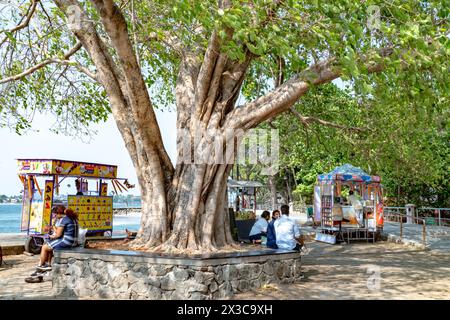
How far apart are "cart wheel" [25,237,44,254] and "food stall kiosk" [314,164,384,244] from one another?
959 centimetres

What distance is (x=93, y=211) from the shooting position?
1391 centimetres

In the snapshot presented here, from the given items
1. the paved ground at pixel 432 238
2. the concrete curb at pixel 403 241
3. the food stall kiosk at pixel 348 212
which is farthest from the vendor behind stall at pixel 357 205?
the paved ground at pixel 432 238

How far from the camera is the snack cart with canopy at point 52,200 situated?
41.3 feet

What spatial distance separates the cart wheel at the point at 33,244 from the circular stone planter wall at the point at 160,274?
17.1 ft

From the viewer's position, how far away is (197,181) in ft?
26.8

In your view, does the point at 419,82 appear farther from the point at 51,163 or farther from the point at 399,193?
the point at 399,193

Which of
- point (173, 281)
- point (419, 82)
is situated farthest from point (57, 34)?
point (419, 82)

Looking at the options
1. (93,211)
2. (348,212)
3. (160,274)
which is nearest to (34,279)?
(160,274)

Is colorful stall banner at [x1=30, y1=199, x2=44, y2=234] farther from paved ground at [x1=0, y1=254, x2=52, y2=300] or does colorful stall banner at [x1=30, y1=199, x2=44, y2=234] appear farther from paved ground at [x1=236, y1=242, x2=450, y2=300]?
paved ground at [x1=236, y1=242, x2=450, y2=300]

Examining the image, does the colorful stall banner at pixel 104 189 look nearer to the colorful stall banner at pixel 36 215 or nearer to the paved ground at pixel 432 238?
the colorful stall banner at pixel 36 215

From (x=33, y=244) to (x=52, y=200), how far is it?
4.48 feet

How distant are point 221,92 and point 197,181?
1.91 m

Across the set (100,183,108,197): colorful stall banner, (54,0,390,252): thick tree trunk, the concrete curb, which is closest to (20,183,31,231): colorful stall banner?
(100,183,108,197): colorful stall banner

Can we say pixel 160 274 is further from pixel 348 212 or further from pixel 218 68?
pixel 348 212
